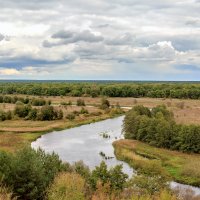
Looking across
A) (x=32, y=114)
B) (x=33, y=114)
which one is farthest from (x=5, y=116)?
(x=33, y=114)

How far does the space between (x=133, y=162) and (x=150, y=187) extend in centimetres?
2472

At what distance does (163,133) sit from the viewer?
77.7 meters

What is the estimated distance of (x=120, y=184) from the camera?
43375 mm

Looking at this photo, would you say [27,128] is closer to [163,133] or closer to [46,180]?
[163,133]

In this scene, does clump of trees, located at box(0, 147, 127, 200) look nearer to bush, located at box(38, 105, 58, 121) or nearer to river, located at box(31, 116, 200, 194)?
river, located at box(31, 116, 200, 194)

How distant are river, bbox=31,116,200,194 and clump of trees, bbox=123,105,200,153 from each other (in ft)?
19.6

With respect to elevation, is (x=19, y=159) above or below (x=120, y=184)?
above

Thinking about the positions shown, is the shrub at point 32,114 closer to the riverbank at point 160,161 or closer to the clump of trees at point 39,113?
the clump of trees at point 39,113

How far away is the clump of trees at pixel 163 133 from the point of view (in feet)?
239

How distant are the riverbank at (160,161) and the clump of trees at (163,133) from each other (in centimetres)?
174

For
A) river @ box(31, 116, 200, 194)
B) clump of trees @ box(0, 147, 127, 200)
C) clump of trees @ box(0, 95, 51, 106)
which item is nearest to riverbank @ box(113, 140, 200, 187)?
river @ box(31, 116, 200, 194)

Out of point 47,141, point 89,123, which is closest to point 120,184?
point 47,141

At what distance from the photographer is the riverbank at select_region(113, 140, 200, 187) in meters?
57.4

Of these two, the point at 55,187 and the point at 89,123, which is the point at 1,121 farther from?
the point at 55,187
